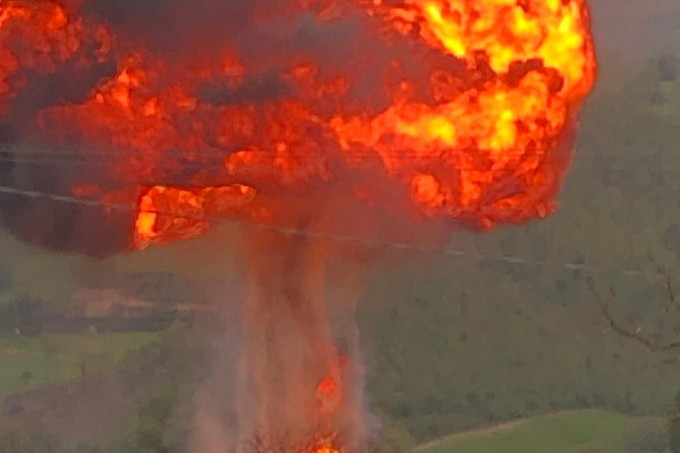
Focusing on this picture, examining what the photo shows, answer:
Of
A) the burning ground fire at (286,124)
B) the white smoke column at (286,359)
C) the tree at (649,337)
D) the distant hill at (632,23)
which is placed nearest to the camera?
the burning ground fire at (286,124)

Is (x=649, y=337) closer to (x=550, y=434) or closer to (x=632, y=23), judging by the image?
(x=550, y=434)

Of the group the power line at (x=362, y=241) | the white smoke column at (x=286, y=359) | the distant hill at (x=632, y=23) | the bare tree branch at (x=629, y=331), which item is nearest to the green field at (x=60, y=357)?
the white smoke column at (x=286, y=359)

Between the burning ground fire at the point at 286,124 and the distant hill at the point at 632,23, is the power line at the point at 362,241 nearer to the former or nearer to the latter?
the burning ground fire at the point at 286,124

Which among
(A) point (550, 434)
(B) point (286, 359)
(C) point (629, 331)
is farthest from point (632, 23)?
(B) point (286, 359)

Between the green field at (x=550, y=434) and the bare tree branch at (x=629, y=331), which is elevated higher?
the bare tree branch at (x=629, y=331)

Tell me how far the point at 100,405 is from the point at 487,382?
196cm

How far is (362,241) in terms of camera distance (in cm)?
560

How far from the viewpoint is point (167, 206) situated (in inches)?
219

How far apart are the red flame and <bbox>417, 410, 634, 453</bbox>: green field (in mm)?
1117

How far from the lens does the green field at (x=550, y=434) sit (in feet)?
19.1

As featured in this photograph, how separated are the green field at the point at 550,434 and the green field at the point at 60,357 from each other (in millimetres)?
1745

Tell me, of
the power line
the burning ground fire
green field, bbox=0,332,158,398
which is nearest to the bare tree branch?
the power line

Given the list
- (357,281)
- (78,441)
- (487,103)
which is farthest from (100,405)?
(487,103)

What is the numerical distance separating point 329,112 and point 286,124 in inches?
8.6
